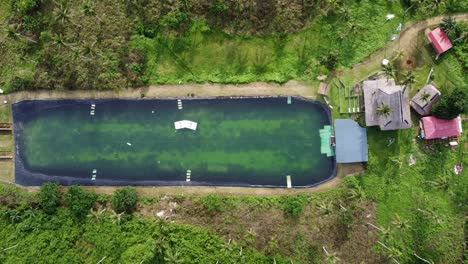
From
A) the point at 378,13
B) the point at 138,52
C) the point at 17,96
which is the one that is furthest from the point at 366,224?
the point at 17,96

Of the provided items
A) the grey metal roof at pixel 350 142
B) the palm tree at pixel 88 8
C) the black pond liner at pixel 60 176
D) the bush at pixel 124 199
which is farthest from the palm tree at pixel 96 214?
the grey metal roof at pixel 350 142

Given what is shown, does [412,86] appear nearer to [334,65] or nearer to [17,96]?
[334,65]

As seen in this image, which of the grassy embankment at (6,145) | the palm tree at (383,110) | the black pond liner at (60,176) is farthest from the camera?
the grassy embankment at (6,145)

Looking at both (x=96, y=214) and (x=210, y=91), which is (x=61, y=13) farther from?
(x=96, y=214)

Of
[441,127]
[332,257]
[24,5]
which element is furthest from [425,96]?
[24,5]

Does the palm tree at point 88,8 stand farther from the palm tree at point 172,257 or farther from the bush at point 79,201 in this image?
the palm tree at point 172,257

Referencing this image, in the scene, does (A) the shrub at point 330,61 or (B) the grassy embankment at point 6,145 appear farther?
(B) the grassy embankment at point 6,145

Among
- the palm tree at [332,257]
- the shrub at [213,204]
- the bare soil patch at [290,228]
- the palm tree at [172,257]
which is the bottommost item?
the palm tree at [332,257]
